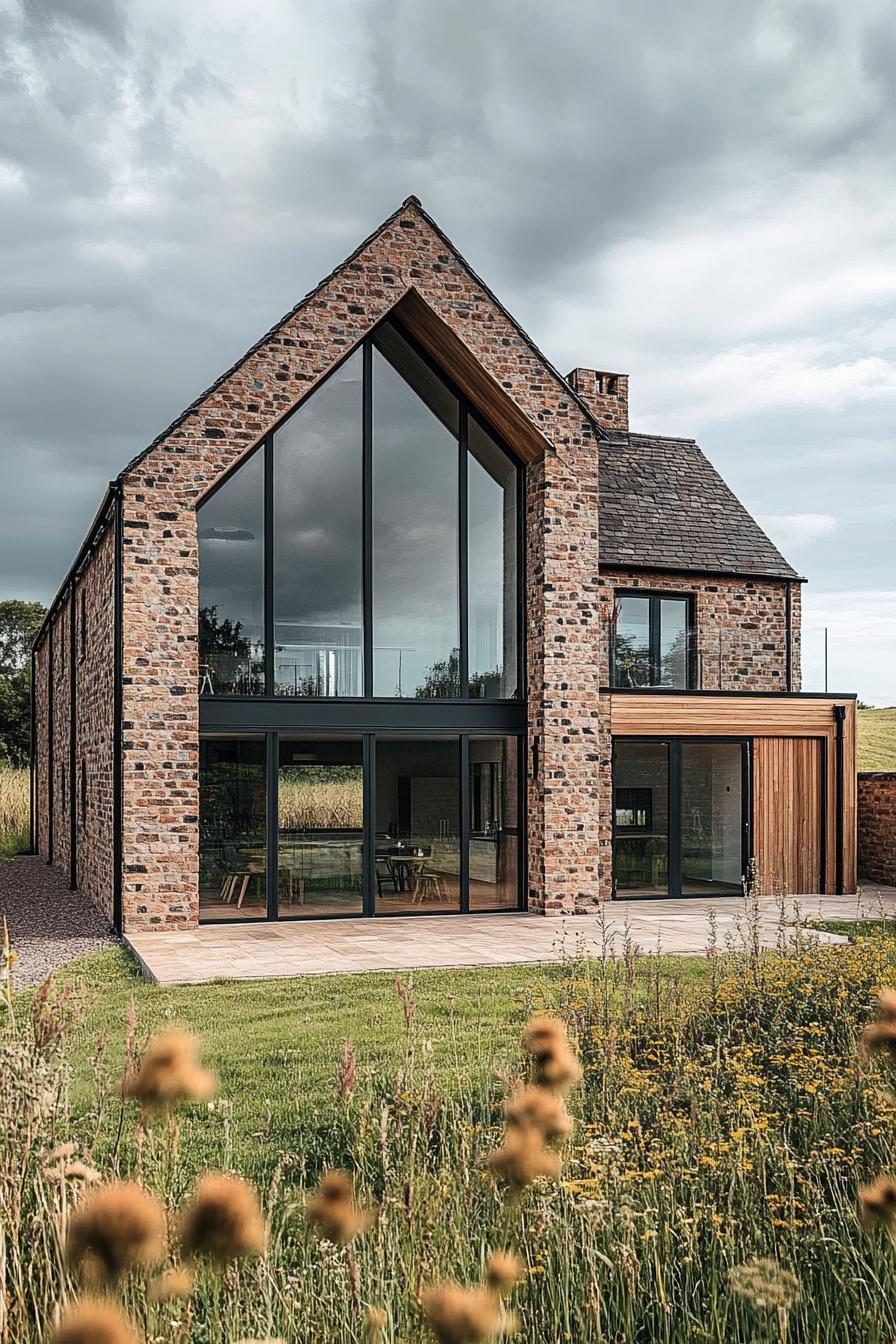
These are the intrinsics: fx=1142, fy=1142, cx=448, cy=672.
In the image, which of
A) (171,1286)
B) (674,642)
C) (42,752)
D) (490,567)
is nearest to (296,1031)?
(171,1286)

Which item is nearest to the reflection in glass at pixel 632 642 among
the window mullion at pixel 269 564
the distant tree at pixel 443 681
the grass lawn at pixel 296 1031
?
the distant tree at pixel 443 681

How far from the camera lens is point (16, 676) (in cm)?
→ 4981

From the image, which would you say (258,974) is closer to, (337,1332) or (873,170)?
(337,1332)

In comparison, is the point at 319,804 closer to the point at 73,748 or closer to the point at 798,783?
the point at 73,748

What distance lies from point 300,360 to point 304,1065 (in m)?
9.76

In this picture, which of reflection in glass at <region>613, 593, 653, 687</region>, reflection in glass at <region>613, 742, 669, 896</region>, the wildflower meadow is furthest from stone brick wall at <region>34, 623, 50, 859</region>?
the wildflower meadow

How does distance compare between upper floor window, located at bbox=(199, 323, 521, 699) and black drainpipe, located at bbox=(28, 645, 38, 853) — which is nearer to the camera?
upper floor window, located at bbox=(199, 323, 521, 699)

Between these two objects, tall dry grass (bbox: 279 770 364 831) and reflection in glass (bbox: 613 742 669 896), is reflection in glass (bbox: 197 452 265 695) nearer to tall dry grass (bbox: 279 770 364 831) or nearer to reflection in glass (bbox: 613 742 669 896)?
tall dry grass (bbox: 279 770 364 831)

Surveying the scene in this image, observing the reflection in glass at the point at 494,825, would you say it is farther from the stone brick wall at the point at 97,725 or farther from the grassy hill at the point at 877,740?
the grassy hill at the point at 877,740

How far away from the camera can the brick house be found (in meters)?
13.7

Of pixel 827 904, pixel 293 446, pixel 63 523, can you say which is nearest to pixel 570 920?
pixel 827 904

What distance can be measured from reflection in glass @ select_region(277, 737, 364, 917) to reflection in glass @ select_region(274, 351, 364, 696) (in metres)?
0.79

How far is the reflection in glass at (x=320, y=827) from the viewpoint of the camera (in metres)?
14.2

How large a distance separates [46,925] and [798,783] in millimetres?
10988
